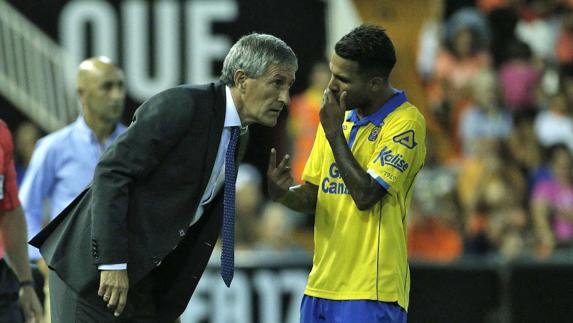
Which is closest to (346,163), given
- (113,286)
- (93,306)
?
(113,286)

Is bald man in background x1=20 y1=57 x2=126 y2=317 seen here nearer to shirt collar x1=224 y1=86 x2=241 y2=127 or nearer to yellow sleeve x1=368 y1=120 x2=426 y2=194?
shirt collar x1=224 y1=86 x2=241 y2=127

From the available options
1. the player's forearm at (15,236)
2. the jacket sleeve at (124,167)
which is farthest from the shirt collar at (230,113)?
the player's forearm at (15,236)

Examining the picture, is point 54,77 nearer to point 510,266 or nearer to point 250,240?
point 250,240

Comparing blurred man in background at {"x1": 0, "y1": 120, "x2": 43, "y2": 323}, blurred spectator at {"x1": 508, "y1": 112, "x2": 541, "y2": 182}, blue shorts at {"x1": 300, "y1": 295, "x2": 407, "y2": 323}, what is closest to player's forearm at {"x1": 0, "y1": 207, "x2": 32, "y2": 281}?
blurred man in background at {"x1": 0, "y1": 120, "x2": 43, "y2": 323}

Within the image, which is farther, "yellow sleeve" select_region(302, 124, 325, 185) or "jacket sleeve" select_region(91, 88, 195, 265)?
"yellow sleeve" select_region(302, 124, 325, 185)

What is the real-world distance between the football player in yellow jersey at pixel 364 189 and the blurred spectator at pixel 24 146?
665 centimetres

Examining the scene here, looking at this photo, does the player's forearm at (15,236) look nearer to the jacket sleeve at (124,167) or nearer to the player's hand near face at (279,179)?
the jacket sleeve at (124,167)

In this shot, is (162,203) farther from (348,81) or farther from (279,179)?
(348,81)

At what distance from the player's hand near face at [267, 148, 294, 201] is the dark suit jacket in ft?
1.82

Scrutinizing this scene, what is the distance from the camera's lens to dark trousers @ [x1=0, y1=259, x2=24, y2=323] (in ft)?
18.0

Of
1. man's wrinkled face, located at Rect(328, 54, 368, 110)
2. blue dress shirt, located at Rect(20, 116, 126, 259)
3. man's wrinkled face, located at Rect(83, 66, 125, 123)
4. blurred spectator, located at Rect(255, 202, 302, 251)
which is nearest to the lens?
man's wrinkled face, located at Rect(328, 54, 368, 110)

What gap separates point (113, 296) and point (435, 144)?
7.67 metres

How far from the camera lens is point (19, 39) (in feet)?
42.4

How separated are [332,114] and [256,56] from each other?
1.38ft
